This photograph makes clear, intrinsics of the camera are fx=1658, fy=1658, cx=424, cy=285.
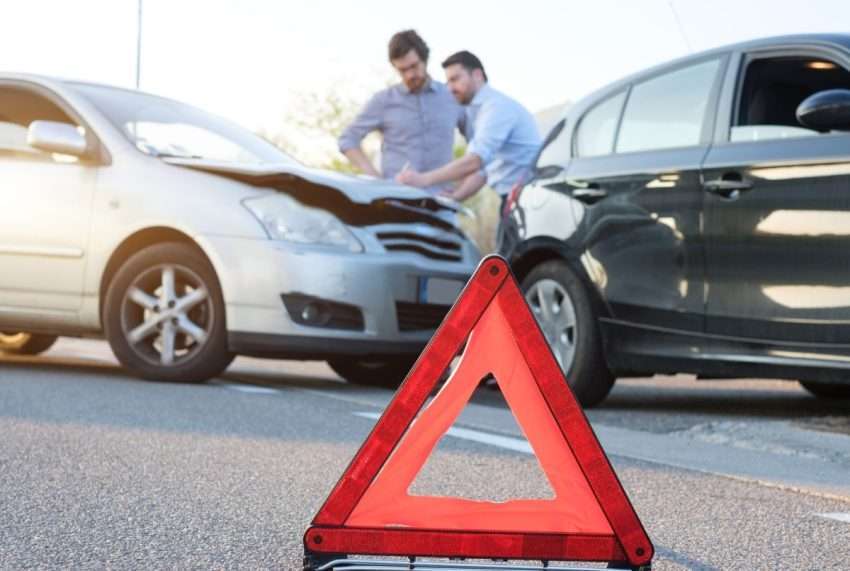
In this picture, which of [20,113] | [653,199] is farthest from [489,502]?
[20,113]

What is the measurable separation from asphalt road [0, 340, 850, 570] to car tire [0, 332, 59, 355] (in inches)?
76.0

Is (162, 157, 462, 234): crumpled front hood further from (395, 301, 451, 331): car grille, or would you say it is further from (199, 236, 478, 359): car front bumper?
(395, 301, 451, 331): car grille

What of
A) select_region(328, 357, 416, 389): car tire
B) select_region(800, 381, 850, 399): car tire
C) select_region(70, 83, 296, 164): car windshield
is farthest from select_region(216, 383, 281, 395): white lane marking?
select_region(800, 381, 850, 399): car tire

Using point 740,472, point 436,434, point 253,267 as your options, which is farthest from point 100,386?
point 436,434

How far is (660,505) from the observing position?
4816 millimetres

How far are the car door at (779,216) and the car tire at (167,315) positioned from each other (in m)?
2.80

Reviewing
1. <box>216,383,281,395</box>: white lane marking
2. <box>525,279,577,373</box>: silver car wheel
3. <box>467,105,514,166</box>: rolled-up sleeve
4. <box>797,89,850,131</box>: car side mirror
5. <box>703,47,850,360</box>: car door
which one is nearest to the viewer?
<box>797,89,850,131</box>: car side mirror

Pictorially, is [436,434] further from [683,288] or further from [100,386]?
[100,386]

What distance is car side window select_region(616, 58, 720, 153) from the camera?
24.1ft

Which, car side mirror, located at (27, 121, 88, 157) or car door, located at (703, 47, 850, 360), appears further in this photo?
car side mirror, located at (27, 121, 88, 157)

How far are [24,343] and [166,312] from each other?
99.2 inches

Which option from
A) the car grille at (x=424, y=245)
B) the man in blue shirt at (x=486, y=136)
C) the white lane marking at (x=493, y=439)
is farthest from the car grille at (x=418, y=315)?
the white lane marking at (x=493, y=439)

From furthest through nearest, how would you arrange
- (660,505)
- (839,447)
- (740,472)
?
(839,447)
(740,472)
(660,505)

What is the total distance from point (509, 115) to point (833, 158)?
3710 mm
